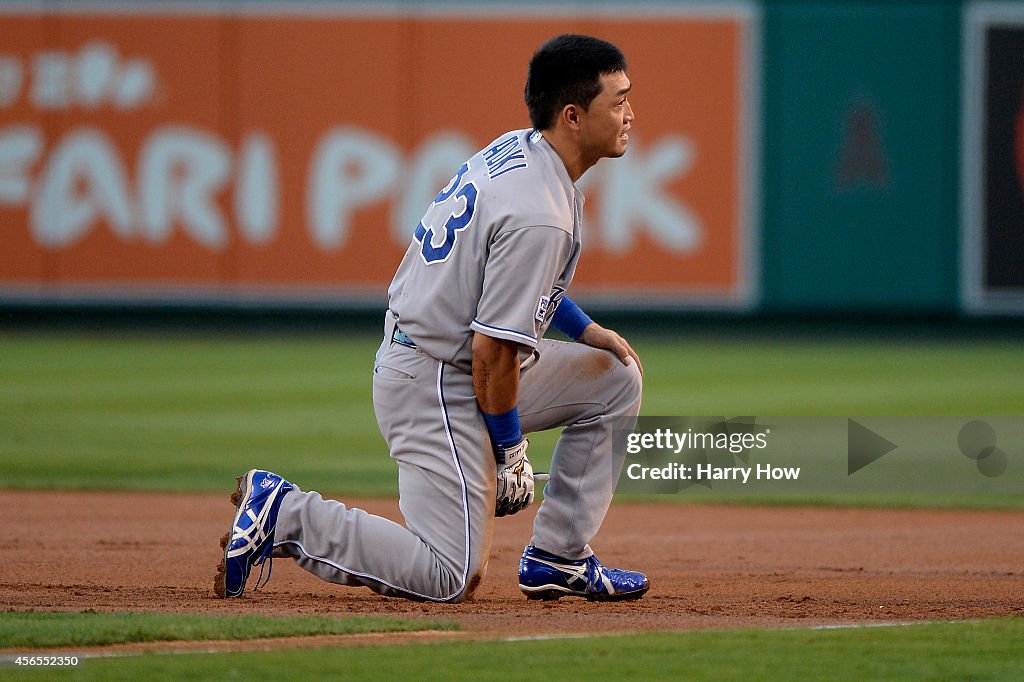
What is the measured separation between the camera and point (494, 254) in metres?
4.21

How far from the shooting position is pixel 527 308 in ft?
13.7

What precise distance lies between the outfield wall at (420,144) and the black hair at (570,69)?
39.6 ft

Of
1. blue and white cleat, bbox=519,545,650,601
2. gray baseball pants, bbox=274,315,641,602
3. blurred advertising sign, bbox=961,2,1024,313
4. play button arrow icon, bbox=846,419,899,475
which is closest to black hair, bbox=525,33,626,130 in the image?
gray baseball pants, bbox=274,315,641,602

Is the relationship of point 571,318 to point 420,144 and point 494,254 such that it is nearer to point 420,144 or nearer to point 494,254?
point 494,254

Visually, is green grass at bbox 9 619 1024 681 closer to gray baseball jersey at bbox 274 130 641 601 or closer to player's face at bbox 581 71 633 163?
gray baseball jersey at bbox 274 130 641 601

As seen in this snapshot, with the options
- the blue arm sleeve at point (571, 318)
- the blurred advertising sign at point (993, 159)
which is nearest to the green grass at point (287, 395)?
the blurred advertising sign at point (993, 159)

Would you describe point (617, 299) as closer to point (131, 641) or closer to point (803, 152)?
point (803, 152)

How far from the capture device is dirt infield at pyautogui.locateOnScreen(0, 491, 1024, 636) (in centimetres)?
436

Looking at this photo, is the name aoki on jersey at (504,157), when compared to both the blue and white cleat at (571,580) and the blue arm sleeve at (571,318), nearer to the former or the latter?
the blue arm sleeve at (571,318)

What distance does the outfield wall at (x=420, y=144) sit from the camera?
1642 centimetres

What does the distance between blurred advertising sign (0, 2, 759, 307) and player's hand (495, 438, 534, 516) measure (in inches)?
475

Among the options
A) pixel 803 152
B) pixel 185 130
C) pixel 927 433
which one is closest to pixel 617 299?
pixel 803 152

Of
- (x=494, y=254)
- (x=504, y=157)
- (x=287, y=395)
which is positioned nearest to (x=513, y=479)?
(x=494, y=254)

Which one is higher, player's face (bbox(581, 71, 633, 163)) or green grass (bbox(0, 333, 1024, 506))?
player's face (bbox(581, 71, 633, 163))
